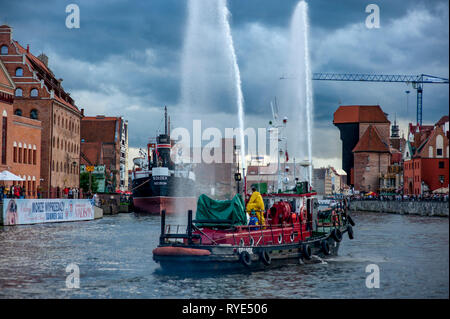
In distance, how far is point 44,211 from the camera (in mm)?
65500

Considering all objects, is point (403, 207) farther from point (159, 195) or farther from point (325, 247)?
point (325, 247)

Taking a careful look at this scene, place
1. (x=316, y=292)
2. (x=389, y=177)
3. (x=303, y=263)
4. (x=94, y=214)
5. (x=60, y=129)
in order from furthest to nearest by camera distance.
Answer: (x=389, y=177) < (x=60, y=129) < (x=94, y=214) < (x=303, y=263) < (x=316, y=292)

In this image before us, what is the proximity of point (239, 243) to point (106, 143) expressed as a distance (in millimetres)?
143670

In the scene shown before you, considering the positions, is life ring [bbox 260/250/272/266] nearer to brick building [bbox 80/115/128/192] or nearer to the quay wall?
the quay wall

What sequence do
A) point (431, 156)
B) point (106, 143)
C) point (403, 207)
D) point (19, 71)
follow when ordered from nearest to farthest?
point (431, 156) → point (19, 71) → point (403, 207) → point (106, 143)

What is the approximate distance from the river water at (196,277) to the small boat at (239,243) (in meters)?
0.64

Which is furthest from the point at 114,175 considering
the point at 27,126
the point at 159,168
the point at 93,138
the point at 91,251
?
the point at 91,251

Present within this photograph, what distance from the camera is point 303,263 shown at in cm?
3462

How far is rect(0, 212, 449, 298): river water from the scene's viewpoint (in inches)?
997

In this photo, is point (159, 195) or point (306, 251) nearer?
point (306, 251)

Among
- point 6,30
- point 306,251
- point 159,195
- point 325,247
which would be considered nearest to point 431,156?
point 306,251

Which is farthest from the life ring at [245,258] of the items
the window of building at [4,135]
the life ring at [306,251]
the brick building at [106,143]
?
the brick building at [106,143]

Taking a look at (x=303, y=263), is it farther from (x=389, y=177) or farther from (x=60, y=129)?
(x=389, y=177)
